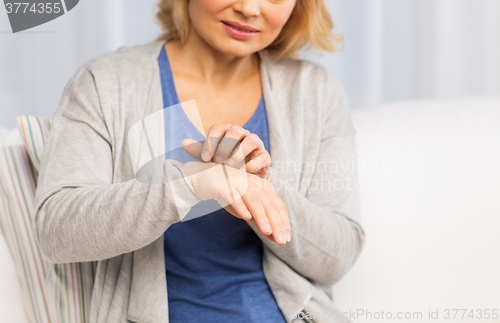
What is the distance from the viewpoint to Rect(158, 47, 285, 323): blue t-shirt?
797mm

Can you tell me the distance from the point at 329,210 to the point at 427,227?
291 mm

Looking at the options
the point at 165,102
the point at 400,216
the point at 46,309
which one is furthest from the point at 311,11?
the point at 46,309

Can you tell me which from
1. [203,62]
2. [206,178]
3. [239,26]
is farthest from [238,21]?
[206,178]

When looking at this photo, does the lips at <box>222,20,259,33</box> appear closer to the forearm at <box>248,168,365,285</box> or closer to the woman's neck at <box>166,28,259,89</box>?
the woman's neck at <box>166,28,259,89</box>

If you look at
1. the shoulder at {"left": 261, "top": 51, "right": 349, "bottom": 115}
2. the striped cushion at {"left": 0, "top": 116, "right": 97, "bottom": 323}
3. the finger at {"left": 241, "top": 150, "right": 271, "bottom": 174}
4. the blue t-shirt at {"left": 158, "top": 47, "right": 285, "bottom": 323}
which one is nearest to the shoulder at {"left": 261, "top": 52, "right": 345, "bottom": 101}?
the shoulder at {"left": 261, "top": 51, "right": 349, "bottom": 115}

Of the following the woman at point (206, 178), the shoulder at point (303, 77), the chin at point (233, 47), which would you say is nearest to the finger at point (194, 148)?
the woman at point (206, 178)

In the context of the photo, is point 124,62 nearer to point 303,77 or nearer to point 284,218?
point 303,77

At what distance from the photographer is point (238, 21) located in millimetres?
814

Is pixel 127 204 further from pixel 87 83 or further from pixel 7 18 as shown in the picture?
pixel 7 18

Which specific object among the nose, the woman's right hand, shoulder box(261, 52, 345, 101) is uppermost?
the nose

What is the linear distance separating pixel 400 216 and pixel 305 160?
0.92ft

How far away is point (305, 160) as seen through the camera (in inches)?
35.8

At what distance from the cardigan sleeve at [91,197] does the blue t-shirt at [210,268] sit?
13cm

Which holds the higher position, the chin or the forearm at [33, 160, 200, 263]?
the chin
